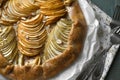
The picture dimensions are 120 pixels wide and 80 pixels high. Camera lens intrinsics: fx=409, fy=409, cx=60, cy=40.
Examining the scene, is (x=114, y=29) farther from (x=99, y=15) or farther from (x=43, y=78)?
(x=43, y=78)

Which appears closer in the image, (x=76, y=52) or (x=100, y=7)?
(x=76, y=52)

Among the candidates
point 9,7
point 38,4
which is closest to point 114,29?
point 38,4

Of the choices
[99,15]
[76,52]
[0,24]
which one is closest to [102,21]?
[99,15]

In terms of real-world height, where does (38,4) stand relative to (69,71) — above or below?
above

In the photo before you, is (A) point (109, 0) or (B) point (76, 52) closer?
(B) point (76, 52)

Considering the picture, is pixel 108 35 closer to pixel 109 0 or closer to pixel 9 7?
pixel 109 0

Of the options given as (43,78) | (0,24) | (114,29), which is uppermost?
(0,24)
